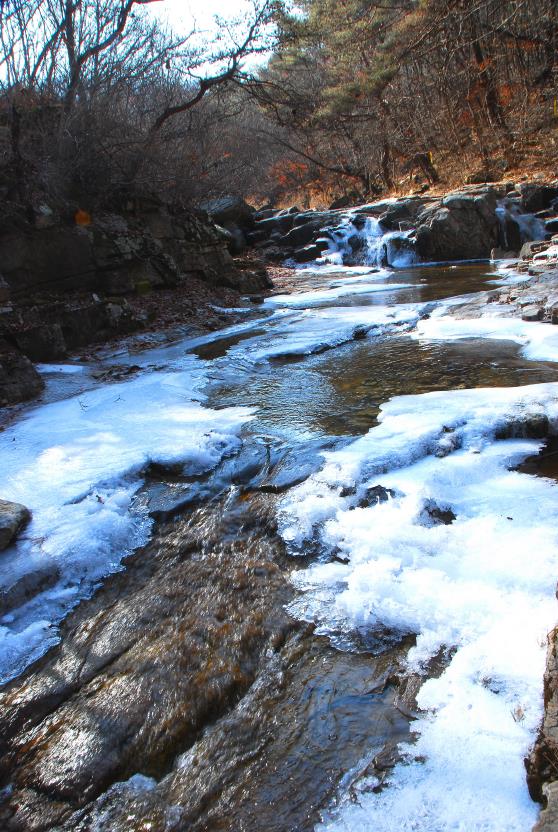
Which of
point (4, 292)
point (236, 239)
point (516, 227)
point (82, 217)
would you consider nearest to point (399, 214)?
point (516, 227)

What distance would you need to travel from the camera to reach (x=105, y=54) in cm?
1023

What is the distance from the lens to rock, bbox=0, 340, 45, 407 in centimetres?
576

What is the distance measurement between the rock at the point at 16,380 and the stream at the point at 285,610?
1.02 m

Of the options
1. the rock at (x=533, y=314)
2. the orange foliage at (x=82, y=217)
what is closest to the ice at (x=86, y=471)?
the rock at (x=533, y=314)

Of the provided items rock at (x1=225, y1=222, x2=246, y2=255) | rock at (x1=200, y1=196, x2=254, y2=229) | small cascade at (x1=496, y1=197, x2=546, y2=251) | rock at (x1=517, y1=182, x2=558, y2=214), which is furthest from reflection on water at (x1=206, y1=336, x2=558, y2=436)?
rock at (x1=200, y1=196, x2=254, y2=229)

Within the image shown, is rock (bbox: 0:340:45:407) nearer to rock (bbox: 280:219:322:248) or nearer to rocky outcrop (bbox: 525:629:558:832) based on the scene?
rocky outcrop (bbox: 525:629:558:832)

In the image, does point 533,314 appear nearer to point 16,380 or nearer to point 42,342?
point 16,380

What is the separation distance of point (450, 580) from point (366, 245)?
1502 centimetres

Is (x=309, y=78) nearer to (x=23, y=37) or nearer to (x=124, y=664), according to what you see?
(x=23, y=37)

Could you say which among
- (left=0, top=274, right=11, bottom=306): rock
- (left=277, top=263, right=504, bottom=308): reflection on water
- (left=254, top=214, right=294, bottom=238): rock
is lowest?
(left=277, top=263, right=504, bottom=308): reflection on water

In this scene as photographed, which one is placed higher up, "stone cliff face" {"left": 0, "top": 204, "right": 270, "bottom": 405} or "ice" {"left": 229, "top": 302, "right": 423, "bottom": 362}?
"stone cliff face" {"left": 0, "top": 204, "right": 270, "bottom": 405}

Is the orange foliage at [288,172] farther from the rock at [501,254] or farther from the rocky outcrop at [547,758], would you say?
the rocky outcrop at [547,758]

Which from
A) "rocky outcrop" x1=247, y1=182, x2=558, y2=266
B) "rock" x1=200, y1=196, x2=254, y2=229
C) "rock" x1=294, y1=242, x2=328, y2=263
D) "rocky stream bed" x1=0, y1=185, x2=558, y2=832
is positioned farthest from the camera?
"rock" x1=200, y1=196, x2=254, y2=229

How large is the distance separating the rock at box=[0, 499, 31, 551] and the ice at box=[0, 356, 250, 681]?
0.19 feet
